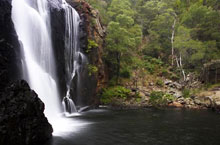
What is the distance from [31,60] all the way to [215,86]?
19.8 meters

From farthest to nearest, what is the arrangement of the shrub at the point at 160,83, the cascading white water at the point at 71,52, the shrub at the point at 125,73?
the shrub at the point at 125,73 → the shrub at the point at 160,83 → the cascading white water at the point at 71,52

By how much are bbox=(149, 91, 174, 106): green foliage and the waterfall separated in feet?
35.1

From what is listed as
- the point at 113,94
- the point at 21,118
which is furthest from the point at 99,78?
the point at 21,118

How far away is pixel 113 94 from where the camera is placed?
2058 cm

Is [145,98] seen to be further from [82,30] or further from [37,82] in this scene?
[37,82]

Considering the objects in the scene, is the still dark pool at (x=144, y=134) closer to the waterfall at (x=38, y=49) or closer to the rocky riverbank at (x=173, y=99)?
the waterfall at (x=38, y=49)

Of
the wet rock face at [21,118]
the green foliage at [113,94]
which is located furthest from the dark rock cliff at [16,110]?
the green foliage at [113,94]

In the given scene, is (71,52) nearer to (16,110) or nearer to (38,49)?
(38,49)

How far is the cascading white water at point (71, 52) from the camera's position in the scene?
604 inches

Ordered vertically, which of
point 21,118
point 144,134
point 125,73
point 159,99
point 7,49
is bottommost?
point 144,134

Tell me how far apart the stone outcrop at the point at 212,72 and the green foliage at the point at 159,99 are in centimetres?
607

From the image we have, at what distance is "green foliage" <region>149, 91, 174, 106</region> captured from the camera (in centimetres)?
2008

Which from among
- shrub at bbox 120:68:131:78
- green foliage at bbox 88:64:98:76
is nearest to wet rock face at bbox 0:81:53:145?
green foliage at bbox 88:64:98:76

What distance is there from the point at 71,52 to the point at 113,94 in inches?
266
